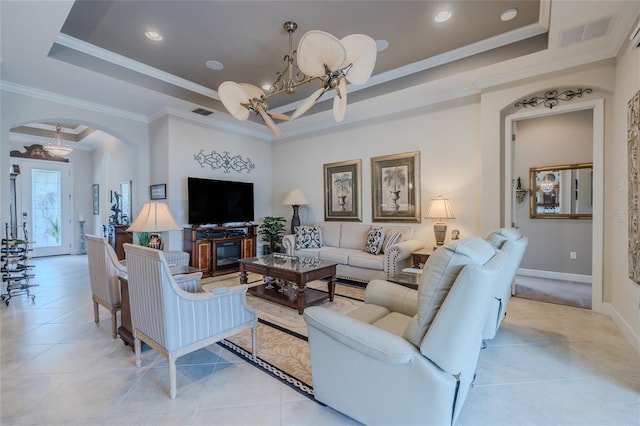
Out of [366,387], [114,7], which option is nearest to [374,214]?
[366,387]

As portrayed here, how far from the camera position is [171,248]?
16.5 feet

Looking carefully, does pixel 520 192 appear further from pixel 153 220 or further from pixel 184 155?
pixel 184 155

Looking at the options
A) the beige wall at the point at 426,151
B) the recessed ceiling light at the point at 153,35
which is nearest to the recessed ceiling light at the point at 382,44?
the beige wall at the point at 426,151

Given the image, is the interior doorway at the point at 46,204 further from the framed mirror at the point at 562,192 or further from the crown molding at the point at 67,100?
the framed mirror at the point at 562,192

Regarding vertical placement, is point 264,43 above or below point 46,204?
above

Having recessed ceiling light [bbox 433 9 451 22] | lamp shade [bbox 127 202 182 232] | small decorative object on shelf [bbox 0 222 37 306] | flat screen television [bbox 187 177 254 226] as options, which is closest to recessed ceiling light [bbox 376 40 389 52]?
recessed ceiling light [bbox 433 9 451 22]

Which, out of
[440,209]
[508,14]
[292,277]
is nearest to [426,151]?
[440,209]

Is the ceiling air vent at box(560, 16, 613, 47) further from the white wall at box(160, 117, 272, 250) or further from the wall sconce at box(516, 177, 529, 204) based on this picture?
the white wall at box(160, 117, 272, 250)

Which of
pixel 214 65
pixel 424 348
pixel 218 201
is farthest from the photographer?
pixel 218 201

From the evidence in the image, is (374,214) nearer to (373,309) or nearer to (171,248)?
(373,309)

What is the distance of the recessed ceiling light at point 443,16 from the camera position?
9.05 ft

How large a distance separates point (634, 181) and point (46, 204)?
1108cm

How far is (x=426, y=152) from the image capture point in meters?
4.59

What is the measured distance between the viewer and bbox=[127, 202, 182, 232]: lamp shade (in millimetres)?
2727
